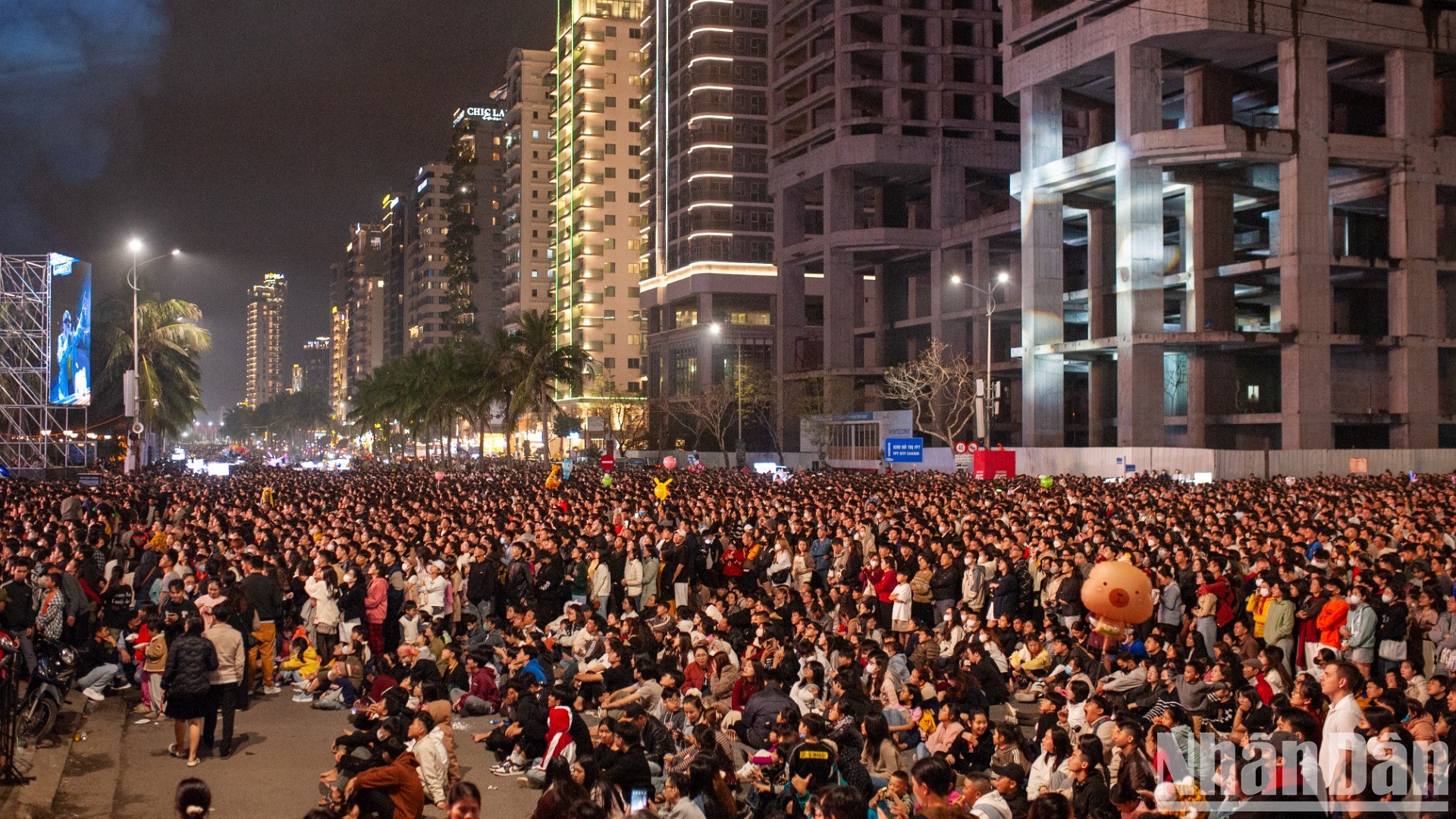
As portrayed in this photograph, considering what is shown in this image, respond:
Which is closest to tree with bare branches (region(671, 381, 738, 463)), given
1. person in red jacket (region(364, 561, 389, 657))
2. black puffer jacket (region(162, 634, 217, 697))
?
person in red jacket (region(364, 561, 389, 657))

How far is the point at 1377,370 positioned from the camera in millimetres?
59000

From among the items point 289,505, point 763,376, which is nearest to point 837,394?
point 763,376

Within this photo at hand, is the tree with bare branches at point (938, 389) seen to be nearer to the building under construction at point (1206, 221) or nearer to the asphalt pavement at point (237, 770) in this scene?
the building under construction at point (1206, 221)

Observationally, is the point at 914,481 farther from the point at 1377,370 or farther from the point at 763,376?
the point at 763,376

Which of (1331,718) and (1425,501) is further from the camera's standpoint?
(1425,501)

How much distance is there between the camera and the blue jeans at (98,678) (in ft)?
46.8

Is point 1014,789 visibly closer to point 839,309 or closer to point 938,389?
point 938,389

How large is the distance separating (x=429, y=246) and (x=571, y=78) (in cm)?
6301

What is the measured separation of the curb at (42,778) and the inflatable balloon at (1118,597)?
36.7ft

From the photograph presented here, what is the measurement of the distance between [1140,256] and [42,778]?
50.9 metres

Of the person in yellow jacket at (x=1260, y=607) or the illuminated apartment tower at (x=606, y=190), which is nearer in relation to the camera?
the person in yellow jacket at (x=1260, y=607)

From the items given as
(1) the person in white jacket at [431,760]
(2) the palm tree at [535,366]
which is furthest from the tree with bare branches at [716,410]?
(1) the person in white jacket at [431,760]

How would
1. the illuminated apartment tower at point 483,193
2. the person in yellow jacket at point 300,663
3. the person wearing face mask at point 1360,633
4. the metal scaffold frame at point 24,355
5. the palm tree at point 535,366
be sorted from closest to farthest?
the person wearing face mask at point 1360,633, the person in yellow jacket at point 300,663, the metal scaffold frame at point 24,355, the palm tree at point 535,366, the illuminated apartment tower at point 483,193

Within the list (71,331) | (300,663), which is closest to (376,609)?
(300,663)
